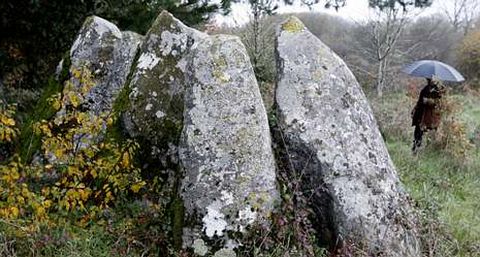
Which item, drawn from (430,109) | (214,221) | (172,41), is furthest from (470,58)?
(214,221)

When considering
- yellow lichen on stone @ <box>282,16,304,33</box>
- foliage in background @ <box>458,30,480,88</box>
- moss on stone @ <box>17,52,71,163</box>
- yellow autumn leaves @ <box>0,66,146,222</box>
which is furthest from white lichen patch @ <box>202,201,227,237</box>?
foliage in background @ <box>458,30,480,88</box>

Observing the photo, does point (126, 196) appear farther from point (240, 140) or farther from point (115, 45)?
point (115, 45)

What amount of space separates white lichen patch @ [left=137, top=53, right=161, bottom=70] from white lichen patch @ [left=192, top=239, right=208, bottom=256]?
221 cm

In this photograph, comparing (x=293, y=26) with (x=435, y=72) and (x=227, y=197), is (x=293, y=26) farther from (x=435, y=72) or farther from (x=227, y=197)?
(x=435, y=72)

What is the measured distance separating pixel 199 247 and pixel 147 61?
2338 mm

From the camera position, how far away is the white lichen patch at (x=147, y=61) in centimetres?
559

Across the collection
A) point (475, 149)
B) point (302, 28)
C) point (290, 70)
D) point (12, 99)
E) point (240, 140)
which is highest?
point (302, 28)

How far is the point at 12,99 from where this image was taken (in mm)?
8469

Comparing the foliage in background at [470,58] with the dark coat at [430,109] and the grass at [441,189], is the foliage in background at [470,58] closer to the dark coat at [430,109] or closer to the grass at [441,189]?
the grass at [441,189]

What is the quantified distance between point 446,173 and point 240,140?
179 inches

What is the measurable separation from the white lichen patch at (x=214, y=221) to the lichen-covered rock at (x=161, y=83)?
4.22 feet

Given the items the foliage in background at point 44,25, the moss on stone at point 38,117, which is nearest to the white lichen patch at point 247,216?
the moss on stone at point 38,117

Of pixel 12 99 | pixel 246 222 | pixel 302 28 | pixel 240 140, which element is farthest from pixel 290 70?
pixel 12 99

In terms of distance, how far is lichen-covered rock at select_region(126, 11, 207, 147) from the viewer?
5.31 metres
